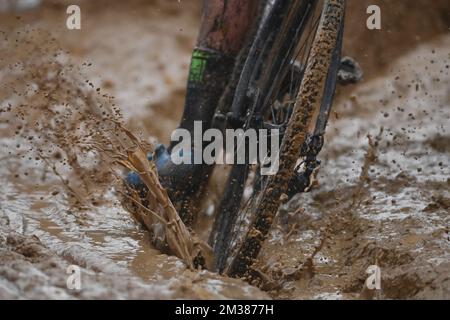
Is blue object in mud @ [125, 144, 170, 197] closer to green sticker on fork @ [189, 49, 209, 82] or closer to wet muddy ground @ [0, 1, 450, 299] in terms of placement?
wet muddy ground @ [0, 1, 450, 299]

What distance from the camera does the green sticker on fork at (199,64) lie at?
9.75 feet

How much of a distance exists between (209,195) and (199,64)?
2.76 feet

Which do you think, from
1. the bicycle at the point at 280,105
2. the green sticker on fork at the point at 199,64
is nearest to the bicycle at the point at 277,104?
the bicycle at the point at 280,105

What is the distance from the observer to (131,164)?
260 cm

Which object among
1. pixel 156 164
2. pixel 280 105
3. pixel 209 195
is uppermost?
pixel 280 105

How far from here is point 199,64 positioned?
2.98m

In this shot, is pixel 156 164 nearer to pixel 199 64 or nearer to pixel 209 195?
pixel 199 64

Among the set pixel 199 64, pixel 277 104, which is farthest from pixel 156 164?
pixel 277 104

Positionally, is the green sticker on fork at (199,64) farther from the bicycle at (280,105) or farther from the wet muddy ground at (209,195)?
the wet muddy ground at (209,195)

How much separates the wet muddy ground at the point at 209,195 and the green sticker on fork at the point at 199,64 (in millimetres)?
380

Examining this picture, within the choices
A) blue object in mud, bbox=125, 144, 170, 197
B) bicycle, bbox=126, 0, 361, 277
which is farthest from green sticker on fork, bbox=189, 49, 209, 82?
blue object in mud, bbox=125, 144, 170, 197

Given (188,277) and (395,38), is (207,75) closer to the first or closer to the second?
(188,277)
